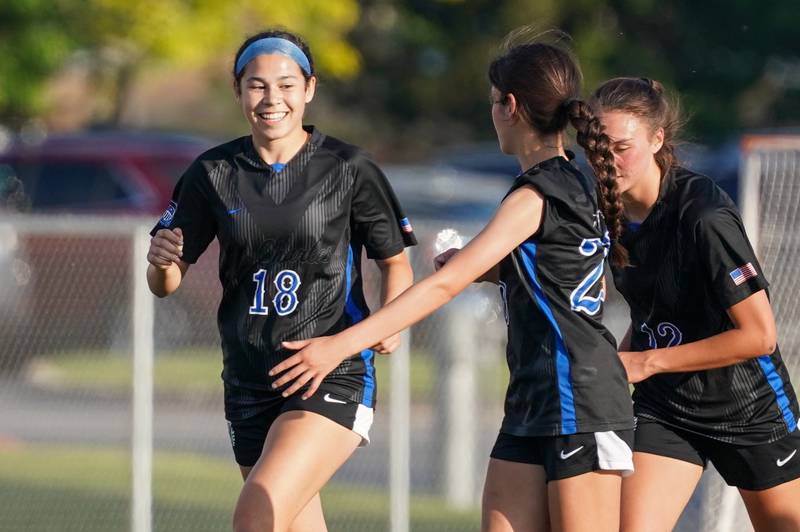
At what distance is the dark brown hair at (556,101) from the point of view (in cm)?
448

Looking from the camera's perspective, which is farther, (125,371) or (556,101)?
(125,371)

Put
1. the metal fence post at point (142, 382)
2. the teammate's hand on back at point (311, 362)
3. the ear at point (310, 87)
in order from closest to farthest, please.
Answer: the teammate's hand on back at point (311, 362), the ear at point (310, 87), the metal fence post at point (142, 382)

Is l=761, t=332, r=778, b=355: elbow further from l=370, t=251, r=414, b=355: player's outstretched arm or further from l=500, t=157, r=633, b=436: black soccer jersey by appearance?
l=370, t=251, r=414, b=355: player's outstretched arm

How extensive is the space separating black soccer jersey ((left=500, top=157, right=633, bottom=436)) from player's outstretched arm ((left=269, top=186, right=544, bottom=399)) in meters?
0.09

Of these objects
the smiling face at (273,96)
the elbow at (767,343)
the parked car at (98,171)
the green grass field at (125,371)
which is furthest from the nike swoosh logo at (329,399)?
the parked car at (98,171)

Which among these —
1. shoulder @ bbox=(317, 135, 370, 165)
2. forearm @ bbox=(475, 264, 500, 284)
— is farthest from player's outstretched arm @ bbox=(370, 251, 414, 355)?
forearm @ bbox=(475, 264, 500, 284)

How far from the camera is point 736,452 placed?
5.05m

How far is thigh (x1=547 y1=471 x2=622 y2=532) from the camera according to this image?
433 cm

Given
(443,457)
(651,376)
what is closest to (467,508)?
(443,457)

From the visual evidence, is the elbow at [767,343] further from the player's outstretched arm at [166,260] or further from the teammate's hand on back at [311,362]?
the player's outstretched arm at [166,260]

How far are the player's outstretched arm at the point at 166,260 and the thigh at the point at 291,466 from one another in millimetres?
681

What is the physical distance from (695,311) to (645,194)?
438 millimetres

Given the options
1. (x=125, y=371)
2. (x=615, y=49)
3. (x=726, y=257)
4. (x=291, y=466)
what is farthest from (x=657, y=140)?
(x=615, y=49)

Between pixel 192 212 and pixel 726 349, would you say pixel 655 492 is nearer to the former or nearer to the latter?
pixel 726 349
